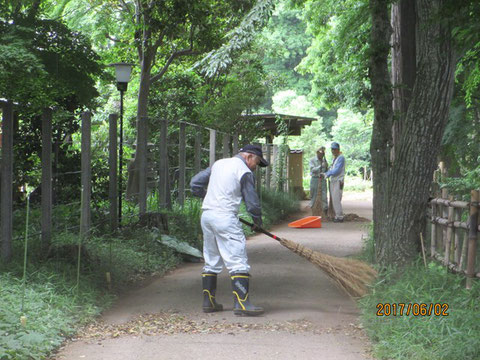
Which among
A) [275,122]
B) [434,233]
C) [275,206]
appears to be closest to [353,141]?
[275,122]

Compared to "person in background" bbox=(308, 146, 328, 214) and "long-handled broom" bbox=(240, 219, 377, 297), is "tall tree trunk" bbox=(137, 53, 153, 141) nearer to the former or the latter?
"person in background" bbox=(308, 146, 328, 214)

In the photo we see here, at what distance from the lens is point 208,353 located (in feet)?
19.9

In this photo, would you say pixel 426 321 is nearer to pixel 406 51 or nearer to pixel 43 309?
pixel 43 309

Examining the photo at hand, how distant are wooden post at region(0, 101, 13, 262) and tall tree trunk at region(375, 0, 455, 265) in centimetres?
445

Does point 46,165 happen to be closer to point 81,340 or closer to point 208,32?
point 81,340

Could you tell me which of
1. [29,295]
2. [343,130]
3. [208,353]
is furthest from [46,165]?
[343,130]

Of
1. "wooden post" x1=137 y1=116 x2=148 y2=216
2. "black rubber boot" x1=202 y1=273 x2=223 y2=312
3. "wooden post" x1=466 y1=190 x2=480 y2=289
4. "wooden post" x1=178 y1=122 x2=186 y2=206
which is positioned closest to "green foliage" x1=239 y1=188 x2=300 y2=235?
"wooden post" x1=178 y1=122 x2=186 y2=206

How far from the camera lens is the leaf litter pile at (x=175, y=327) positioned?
267 inches

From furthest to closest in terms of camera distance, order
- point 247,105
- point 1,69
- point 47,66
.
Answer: point 247,105 < point 47,66 < point 1,69

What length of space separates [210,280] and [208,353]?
174cm

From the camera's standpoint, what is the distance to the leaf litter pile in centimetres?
679

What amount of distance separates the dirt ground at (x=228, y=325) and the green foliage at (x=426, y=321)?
8.6 inches

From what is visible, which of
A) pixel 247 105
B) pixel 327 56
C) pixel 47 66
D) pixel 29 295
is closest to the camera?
pixel 29 295

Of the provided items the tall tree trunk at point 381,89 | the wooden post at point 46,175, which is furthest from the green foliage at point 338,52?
the wooden post at point 46,175
